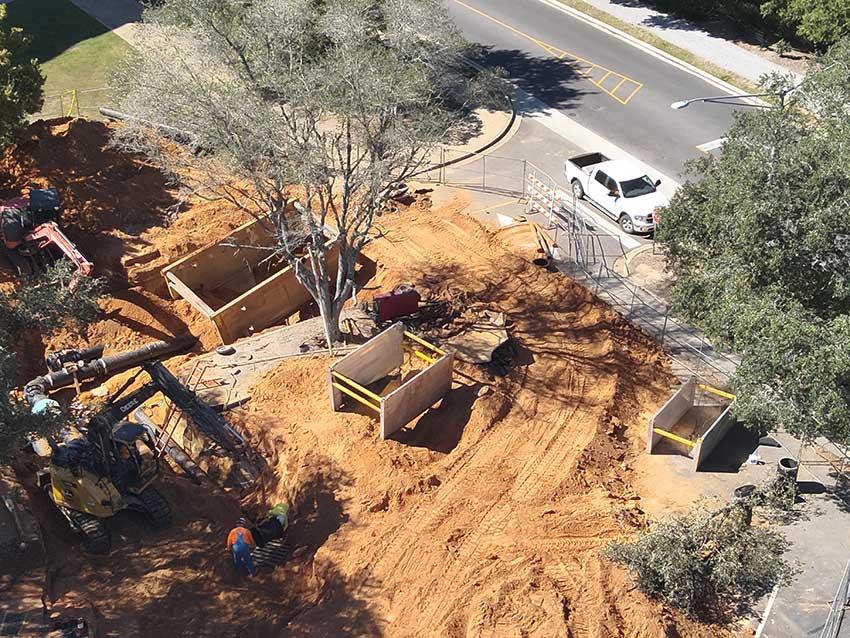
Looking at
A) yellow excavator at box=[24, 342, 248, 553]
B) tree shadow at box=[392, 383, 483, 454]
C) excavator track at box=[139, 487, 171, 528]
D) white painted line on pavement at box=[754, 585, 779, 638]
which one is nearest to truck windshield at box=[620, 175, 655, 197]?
tree shadow at box=[392, 383, 483, 454]

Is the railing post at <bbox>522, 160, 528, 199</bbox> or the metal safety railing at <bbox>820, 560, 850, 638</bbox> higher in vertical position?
the railing post at <bbox>522, 160, 528, 199</bbox>

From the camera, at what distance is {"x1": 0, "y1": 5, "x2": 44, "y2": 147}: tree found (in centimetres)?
2883

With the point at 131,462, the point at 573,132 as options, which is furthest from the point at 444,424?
the point at 573,132

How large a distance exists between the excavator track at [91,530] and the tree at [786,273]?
13639mm

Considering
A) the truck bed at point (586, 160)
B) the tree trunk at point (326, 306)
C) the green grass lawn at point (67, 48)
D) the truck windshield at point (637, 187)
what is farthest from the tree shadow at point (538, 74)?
the green grass lawn at point (67, 48)

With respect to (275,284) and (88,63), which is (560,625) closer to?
(275,284)

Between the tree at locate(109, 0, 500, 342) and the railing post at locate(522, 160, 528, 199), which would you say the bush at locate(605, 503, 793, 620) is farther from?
the railing post at locate(522, 160, 528, 199)

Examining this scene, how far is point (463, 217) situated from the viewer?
96.5 feet

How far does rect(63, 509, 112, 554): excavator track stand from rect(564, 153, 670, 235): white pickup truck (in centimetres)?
1882

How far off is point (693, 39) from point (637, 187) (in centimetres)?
1590

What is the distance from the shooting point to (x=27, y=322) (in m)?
17.9

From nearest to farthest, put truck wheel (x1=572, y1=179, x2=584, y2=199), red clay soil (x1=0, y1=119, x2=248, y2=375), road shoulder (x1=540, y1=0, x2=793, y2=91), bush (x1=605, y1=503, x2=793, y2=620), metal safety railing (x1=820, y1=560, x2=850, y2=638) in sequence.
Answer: metal safety railing (x1=820, y1=560, x2=850, y2=638)
bush (x1=605, y1=503, x2=793, y2=620)
red clay soil (x1=0, y1=119, x2=248, y2=375)
truck wheel (x1=572, y1=179, x2=584, y2=199)
road shoulder (x1=540, y1=0, x2=793, y2=91)

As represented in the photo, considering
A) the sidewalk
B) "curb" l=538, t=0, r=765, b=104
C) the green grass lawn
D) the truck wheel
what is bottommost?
the green grass lawn

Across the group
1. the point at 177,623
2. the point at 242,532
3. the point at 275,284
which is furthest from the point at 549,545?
the point at 275,284
